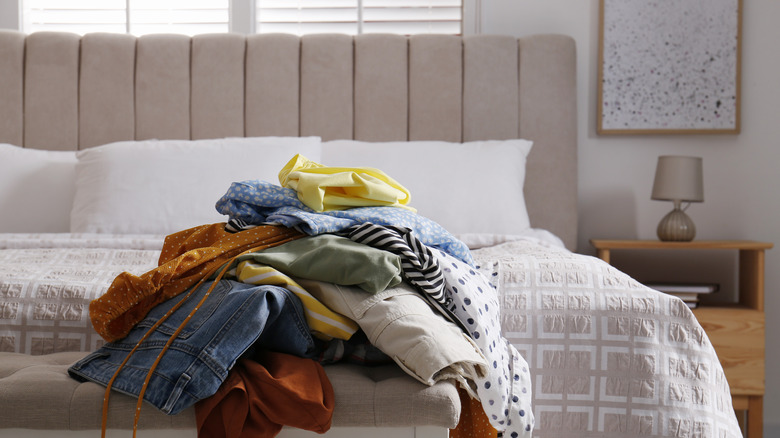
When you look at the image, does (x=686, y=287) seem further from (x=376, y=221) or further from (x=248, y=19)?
(x=248, y=19)

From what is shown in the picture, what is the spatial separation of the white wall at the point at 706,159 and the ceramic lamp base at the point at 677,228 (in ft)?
0.80

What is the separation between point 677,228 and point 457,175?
0.85 metres

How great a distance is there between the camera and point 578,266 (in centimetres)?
128

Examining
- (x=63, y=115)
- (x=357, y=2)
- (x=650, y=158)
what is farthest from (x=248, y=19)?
(x=650, y=158)

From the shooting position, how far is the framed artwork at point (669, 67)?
253 cm

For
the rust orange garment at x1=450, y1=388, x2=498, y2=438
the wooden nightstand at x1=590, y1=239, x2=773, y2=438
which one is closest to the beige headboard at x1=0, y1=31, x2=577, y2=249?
the wooden nightstand at x1=590, y1=239, x2=773, y2=438

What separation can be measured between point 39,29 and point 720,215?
9.20ft

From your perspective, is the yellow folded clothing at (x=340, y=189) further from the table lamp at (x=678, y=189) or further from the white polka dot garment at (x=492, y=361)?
the table lamp at (x=678, y=189)

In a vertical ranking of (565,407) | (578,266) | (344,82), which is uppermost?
(344,82)

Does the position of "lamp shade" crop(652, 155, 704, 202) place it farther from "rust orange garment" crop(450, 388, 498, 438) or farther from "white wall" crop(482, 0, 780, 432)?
"rust orange garment" crop(450, 388, 498, 438)

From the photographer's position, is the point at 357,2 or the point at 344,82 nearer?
the point at 344,82

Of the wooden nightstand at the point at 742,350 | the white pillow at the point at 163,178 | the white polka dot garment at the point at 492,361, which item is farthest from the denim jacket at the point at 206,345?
the wooden nightstand at the point at 742,350

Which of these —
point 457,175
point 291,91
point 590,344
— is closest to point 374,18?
point 291,91

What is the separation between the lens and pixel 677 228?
2.35 m
